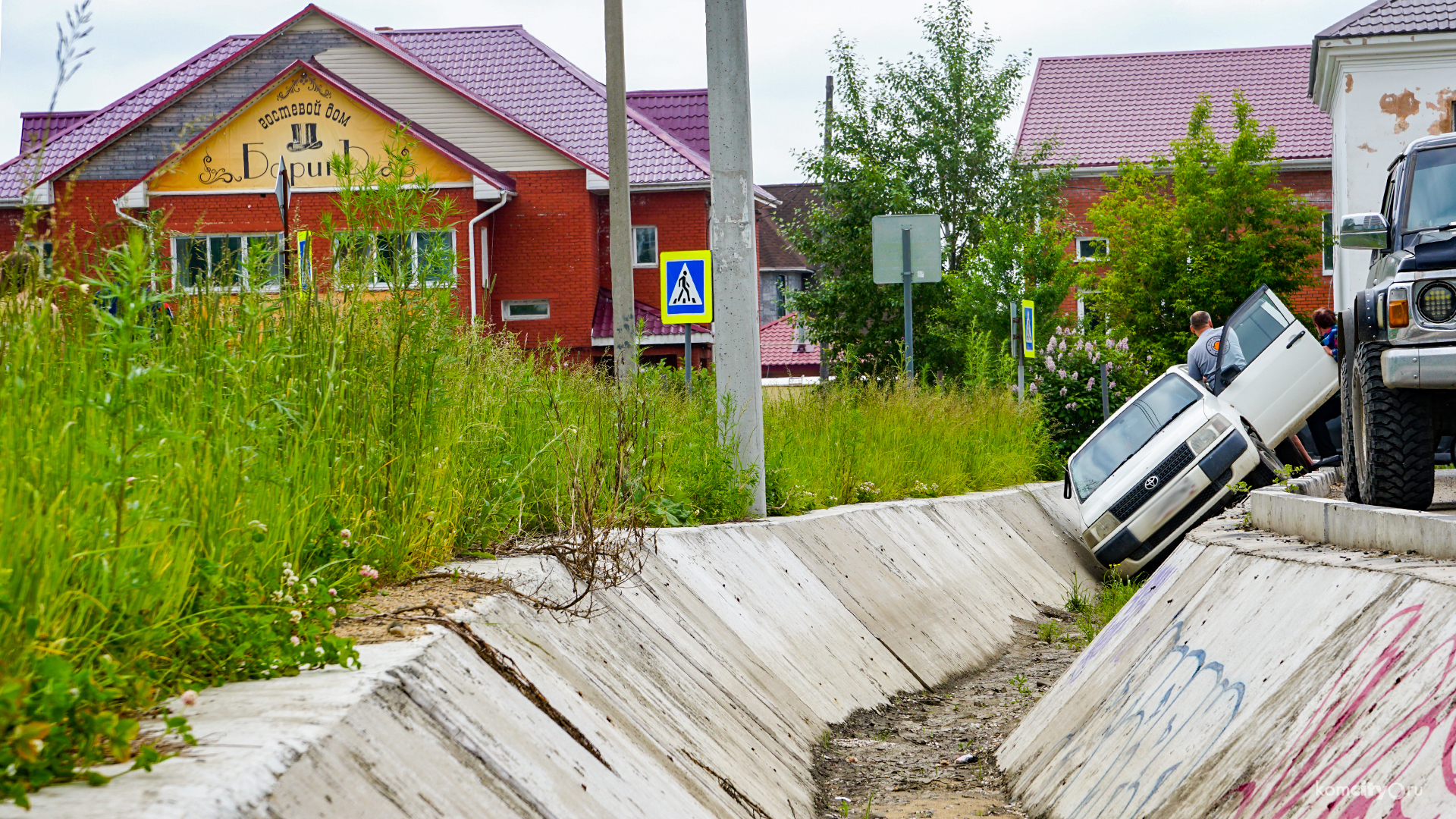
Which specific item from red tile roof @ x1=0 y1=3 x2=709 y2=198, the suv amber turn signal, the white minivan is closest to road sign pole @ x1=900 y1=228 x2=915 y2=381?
the white minivan

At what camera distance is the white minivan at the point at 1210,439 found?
1247 cm

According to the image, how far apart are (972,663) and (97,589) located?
295 inches

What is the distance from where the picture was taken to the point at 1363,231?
7.36 m

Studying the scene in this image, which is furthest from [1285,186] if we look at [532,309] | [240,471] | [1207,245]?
[240,471]

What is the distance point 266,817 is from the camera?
274cm

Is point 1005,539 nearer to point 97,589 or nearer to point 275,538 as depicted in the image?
point 275,538

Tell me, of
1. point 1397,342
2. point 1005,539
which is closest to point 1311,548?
point 1397,342

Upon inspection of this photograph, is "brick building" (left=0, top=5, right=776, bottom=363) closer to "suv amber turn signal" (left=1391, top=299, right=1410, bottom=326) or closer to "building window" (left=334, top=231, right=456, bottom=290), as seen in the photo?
"building window" (left=334, top=231, right=456, bottom=290)

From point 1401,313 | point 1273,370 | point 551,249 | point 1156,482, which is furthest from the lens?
point 551,249

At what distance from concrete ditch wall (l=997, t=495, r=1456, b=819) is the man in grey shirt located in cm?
613

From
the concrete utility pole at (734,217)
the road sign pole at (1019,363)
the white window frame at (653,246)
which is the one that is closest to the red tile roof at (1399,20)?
the road sign pole at (1019,363)

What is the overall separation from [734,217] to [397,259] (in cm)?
378

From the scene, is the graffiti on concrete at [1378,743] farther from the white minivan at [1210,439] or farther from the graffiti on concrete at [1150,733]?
the white minivan at [1210,439]

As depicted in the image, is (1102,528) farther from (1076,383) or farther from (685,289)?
(685,289)
